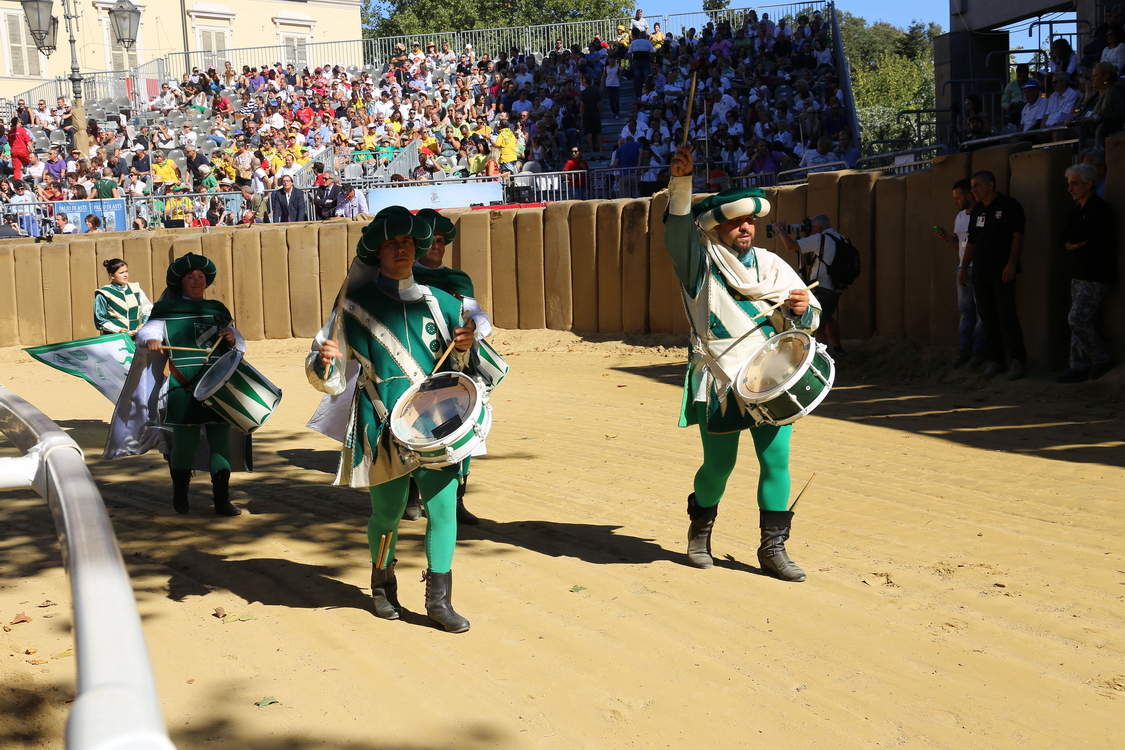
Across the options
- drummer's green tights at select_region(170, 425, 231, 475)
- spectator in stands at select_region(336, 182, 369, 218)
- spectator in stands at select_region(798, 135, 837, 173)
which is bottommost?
drummer's green tights at select_region(170, 425, 231, 475)

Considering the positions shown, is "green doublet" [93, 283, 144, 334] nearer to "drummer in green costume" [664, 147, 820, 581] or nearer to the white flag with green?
the white flag with green

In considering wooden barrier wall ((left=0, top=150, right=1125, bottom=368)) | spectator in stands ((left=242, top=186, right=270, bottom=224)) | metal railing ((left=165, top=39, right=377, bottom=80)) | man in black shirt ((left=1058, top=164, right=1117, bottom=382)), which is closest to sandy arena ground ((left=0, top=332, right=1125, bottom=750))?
man in black shirt ((left=1058, top=164, right=1117, bottom=382))

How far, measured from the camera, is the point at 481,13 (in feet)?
206

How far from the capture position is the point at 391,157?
22250mm

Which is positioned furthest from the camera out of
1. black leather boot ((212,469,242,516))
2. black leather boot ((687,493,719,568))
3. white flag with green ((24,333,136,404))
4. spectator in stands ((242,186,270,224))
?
spectator in stands ((242,186,270,224))

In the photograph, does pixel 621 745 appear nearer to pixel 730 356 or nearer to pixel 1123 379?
pixel 730 356

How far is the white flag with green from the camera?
317 inches

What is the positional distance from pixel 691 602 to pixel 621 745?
4.70 ft

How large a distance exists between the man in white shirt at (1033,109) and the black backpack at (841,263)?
4031 millimetres

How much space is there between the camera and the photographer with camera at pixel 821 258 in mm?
11227

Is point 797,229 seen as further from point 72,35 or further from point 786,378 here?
point 72,35

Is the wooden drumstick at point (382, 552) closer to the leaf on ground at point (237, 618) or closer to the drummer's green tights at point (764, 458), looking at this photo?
the leaf on ground at point (237, 618)

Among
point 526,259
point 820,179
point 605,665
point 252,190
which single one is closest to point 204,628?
point 605,665

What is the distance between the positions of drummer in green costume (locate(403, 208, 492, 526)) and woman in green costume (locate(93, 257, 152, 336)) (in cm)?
347
